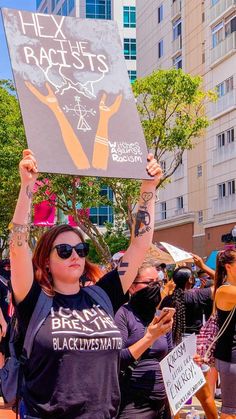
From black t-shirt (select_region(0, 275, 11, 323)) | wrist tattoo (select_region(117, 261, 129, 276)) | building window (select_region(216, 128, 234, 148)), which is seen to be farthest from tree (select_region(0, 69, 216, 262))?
wrist tattoo (select_region(117, 261, 129, 276))

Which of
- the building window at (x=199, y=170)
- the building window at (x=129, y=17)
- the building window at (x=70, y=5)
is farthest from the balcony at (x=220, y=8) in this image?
the building window at (x=70, y=5)

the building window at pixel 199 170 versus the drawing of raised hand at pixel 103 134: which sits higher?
the building window at pixel 199 170

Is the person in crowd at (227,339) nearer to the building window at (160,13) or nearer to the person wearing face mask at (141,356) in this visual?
the person wearing face mask at (141,356)

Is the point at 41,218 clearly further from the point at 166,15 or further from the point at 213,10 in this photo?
the point at 166,15

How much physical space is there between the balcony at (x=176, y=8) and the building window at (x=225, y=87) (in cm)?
723

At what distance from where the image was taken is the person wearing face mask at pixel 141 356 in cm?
521

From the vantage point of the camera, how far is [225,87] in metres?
37.1

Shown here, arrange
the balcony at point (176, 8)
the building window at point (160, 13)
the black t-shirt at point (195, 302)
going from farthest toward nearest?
the building window at point (160, 13), the balcony at point (176, 8), the black t-shirt at point (195, 302)

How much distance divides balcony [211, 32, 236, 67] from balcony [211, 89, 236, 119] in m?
1.84

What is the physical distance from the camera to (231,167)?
36.5 m

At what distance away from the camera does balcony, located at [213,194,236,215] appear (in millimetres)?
36250

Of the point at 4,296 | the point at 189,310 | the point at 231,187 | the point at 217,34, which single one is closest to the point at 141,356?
the point at 189,310

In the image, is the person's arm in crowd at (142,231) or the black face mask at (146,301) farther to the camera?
the black face mask at (146,301)

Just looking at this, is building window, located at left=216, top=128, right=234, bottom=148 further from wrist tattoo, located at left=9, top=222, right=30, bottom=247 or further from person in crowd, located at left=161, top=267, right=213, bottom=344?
wrist tattoo, located at left=9, top=222, right=30, bottom=247
